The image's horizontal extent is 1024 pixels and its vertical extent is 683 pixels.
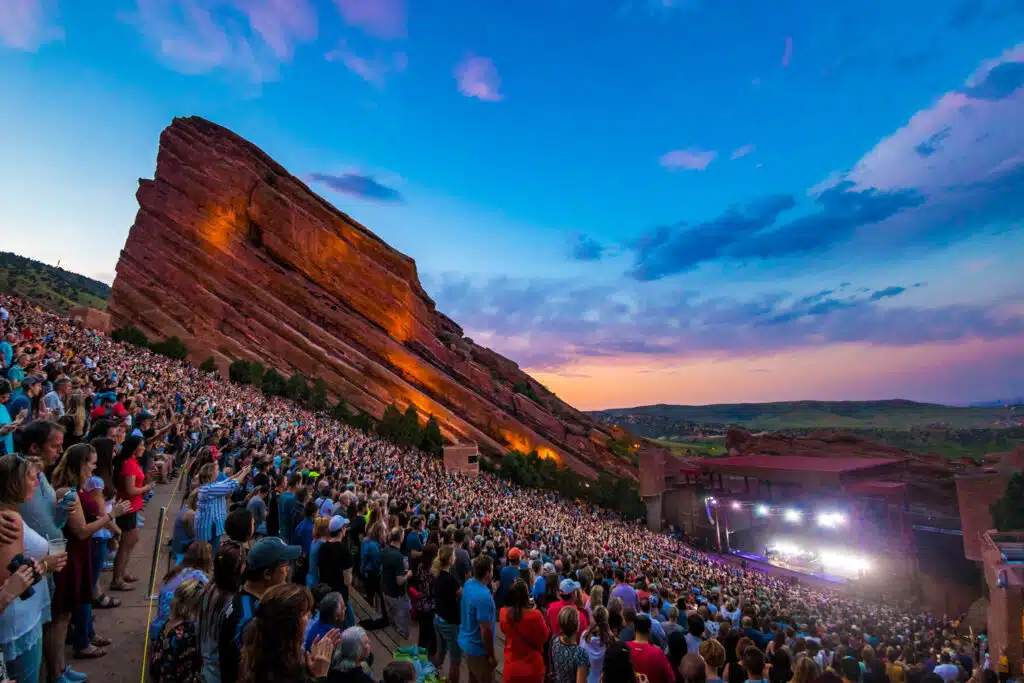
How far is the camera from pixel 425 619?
598 cm

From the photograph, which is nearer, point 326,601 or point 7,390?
point 326,601

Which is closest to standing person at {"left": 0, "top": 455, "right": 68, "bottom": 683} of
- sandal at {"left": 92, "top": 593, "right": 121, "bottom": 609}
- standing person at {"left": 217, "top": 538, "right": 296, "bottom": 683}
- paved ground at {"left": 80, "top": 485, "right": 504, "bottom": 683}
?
standing person at {"left": 217, "top": 538, "right": 296, "bottom": 683}

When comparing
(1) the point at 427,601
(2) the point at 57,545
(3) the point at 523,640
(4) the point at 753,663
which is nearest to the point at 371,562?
(1) the point at 427,601

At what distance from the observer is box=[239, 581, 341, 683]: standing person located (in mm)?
2365

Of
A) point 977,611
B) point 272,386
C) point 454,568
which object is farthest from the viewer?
point 272,386

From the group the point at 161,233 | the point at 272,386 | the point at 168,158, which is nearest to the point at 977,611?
the point at 272,386

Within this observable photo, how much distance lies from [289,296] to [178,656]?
5885cm

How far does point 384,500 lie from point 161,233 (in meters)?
60.4

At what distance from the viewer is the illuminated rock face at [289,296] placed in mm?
51656

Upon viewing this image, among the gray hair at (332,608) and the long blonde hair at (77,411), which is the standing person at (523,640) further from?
the long blonde hair at (77,411)

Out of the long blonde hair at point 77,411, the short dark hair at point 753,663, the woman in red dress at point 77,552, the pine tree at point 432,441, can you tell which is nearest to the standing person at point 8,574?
the woman in red dress at point 77,552

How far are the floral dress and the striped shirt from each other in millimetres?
3053

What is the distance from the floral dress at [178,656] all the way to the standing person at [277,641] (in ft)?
3.06

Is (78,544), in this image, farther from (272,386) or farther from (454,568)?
(272,386)
